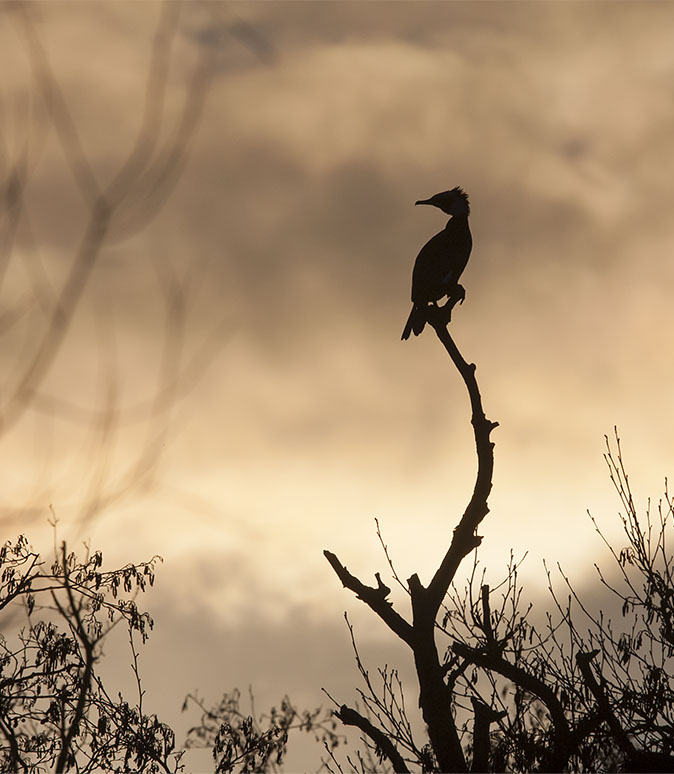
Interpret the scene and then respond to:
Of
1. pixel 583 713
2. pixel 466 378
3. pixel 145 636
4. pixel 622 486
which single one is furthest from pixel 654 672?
pixel 145 636

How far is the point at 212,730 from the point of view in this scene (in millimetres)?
13375

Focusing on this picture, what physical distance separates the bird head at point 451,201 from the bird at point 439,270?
0.66 meters

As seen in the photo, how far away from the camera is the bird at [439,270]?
10.0m

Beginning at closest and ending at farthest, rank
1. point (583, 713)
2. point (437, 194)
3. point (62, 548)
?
point (62, 548) < point (583, 713) < point (437, 194)

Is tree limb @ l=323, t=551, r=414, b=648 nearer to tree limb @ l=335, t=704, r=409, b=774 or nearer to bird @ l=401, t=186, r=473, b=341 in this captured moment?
tree limb @ l=335, t=704, r=409, b=774

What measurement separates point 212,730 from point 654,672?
7.26m

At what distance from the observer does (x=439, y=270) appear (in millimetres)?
10805

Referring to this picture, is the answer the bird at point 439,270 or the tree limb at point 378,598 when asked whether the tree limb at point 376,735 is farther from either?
the bird at point 439,270

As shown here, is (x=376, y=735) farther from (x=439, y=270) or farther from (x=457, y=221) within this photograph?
(x=457, y=221)

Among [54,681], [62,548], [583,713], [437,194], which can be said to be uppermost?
[437,194]

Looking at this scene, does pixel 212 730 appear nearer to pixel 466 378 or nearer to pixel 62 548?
pixel 466 378

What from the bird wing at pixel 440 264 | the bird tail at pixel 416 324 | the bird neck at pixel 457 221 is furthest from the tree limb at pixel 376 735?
the bird neck at pixel 457 221

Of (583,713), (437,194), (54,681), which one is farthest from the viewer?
(437,194)

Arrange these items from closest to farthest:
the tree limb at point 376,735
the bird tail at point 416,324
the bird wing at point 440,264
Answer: the tree limb at point 376,735 → the bird tail at point 416,324 → the bird wing at point 440,264
